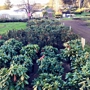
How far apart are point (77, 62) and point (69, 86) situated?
2053mm

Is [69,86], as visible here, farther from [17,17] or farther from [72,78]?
[17,17]

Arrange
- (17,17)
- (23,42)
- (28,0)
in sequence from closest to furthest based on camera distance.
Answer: (23,42) < (17,17) < (28,0)

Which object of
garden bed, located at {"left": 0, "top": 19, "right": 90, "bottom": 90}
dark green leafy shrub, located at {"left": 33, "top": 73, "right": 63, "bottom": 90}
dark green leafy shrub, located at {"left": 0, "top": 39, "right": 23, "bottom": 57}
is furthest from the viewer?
dark green leafy shrub, located at {"left": 0, "top": 39, "right": 23, "bottom": 57}

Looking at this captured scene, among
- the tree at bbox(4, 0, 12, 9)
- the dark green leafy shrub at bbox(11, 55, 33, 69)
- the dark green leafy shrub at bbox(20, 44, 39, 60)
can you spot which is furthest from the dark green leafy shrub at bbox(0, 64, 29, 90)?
the tree at bbox(4, 0, 12, 9)

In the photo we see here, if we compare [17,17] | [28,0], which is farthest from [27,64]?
[28,0]

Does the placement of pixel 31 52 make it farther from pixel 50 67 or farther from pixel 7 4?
pixel 7 4

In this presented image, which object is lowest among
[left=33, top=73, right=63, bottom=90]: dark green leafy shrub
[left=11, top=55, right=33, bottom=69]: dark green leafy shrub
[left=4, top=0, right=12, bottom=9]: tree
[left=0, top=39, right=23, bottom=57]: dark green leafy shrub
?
[left=33, top=73, right=63, bottom=90]: dark green leafy shrub

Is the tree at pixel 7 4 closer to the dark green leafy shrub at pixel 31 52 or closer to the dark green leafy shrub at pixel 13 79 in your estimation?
the dark green leafy shrub at pixel 31 52

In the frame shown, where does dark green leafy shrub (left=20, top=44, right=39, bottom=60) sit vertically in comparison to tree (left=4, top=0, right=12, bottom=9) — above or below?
below

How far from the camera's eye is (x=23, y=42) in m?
16.2

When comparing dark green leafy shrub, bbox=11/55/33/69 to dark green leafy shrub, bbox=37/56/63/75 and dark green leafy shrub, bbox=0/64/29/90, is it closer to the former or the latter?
dark green leafy shrub, bbox=37/56/63/75

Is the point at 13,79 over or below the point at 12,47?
below

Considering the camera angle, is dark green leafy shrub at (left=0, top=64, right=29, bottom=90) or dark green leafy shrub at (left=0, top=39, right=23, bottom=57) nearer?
dark green leafy shrub at (left=0, top=64, right=29, bottom=90)

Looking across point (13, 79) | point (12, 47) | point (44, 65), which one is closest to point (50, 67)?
point (44, 65)
